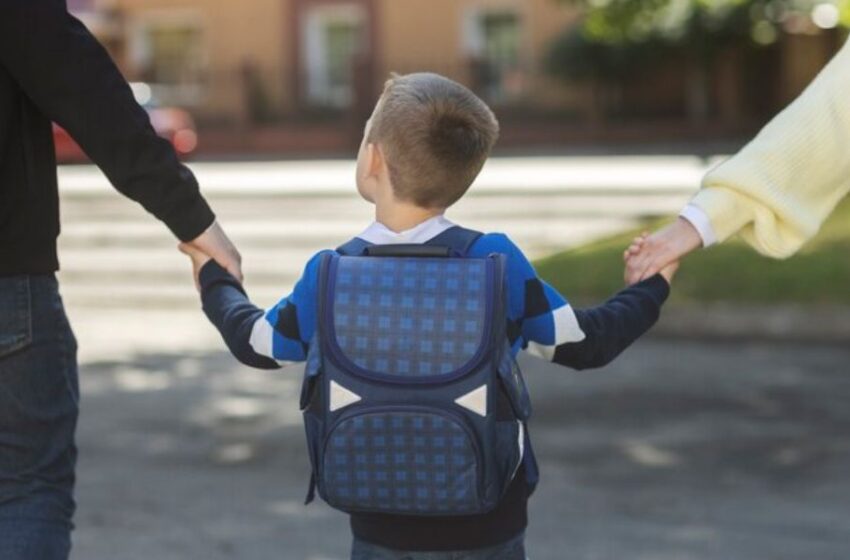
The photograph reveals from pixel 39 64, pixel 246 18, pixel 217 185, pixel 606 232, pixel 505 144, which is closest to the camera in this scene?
pixel 39 64

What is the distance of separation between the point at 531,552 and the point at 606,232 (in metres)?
8.62

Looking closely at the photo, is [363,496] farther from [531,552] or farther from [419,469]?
[531,552]

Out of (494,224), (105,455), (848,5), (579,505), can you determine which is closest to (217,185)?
(494,224)

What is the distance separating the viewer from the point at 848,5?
35.9ft

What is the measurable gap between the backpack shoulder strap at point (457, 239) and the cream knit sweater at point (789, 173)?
489mm

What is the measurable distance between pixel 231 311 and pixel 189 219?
250 millimetres

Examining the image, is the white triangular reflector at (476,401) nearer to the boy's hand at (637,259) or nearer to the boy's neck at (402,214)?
the boy's neck at (402,214)

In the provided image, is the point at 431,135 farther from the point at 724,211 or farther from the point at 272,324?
the point at 724,211

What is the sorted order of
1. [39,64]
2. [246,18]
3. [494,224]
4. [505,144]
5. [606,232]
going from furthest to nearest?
[246,18] → [505,144] → [494,224] → [606,232] → [39,64]

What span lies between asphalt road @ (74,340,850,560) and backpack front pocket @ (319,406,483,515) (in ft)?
8.10

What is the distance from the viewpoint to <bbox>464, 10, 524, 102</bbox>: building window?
32750 millimetres

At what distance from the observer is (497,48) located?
34281 mm

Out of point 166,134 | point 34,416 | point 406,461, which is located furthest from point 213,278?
point 166,134

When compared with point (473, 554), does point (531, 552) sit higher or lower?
lower
